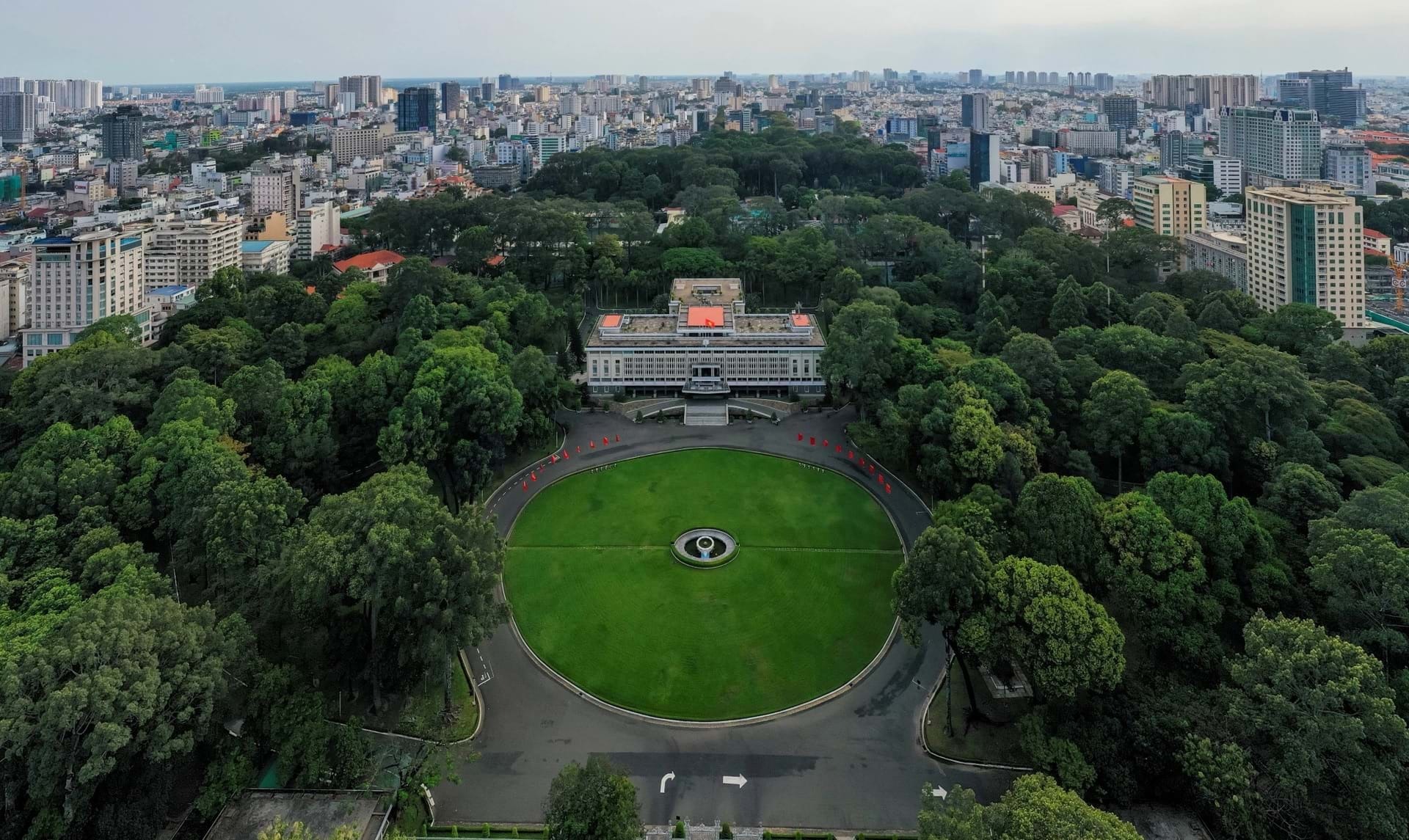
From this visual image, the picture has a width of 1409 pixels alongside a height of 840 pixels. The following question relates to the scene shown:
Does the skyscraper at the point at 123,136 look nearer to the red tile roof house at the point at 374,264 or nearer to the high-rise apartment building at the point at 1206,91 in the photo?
the red tile roof house at the point at 374,264

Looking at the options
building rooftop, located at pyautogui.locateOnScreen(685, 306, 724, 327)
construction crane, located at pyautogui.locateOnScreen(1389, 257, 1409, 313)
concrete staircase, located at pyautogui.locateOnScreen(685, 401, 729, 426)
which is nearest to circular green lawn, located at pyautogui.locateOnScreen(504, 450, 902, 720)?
concrete staircase, located at pyautogui.locateOnScreen(685, 401, 729, 426)

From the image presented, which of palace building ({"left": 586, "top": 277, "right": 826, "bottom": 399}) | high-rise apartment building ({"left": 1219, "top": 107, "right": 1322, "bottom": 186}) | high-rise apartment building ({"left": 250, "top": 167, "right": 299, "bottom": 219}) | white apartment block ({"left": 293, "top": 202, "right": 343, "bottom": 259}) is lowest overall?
palace building ({"left": 586, "top": 277, "right": 826, "bottom": 399})

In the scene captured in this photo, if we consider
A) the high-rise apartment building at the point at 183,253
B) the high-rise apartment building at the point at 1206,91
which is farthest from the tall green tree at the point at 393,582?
the high-rise apartment building at the point at 1206,91

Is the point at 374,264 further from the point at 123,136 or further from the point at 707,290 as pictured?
the point at 123,136

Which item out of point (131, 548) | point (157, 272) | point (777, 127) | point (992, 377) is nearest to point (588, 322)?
point (992, 377)

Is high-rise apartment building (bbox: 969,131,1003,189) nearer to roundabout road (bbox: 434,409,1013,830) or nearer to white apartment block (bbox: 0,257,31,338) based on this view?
roundabout road (bbox: 434,409,1013,830)
